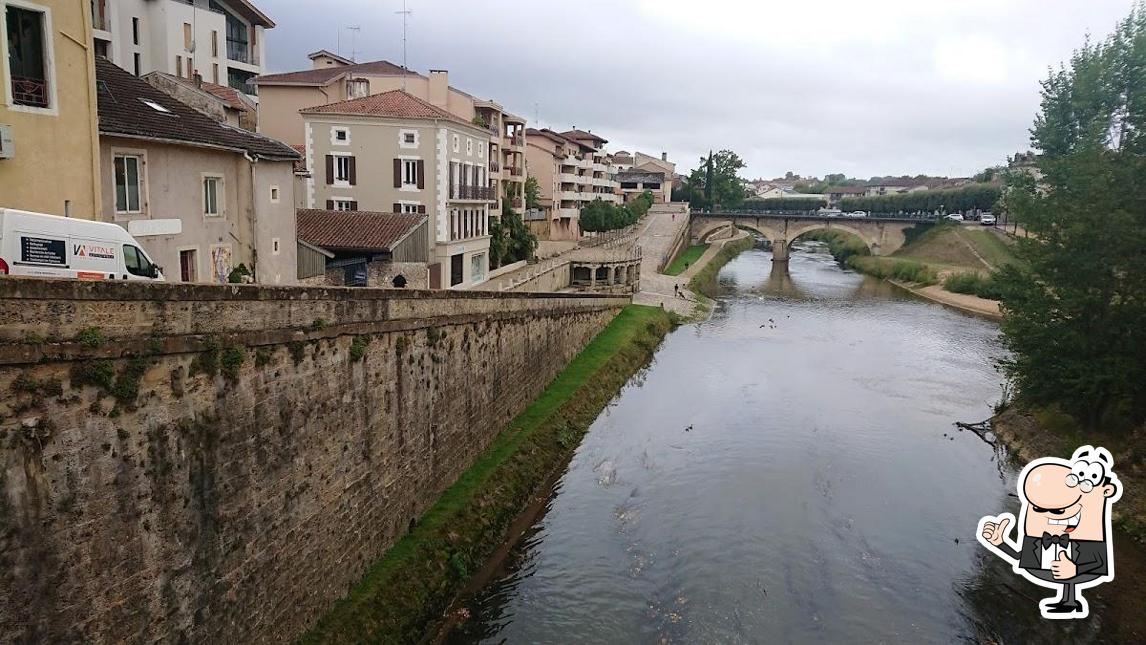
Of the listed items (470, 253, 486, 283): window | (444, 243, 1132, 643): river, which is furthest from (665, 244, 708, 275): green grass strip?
(444, 243, 1132, 643): river

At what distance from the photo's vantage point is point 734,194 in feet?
367

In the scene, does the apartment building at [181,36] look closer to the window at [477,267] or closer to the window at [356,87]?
the window at [356,87]

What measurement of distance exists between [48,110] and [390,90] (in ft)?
105

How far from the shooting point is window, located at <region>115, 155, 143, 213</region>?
53.6 feet

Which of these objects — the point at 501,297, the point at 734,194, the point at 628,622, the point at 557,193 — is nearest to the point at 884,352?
the point at 501,297

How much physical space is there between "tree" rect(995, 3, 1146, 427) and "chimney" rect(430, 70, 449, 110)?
1258 inches

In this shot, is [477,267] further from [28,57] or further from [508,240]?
[28,57]

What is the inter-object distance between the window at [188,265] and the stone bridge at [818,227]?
232 ft

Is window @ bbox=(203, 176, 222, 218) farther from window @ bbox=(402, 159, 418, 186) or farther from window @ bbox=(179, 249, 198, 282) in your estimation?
window @ bbox=(402, 159, 418, 186)

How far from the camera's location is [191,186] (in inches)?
739

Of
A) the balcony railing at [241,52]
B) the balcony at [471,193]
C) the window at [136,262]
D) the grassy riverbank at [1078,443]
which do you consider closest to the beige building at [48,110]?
the window at [136,262]

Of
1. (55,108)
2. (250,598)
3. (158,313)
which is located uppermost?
(55,108)

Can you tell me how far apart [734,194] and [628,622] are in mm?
102214

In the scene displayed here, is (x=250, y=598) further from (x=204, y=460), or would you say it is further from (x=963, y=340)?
(x=963, y=340)
